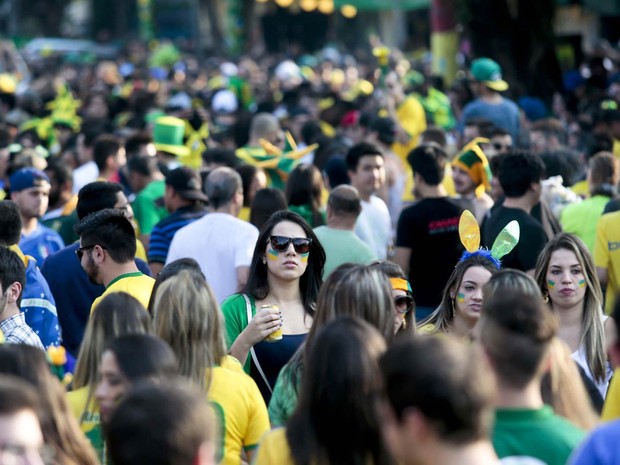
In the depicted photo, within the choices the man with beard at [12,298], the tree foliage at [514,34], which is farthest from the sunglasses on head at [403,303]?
the tree foliage at [514,34]

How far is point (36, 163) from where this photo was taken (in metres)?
11.0

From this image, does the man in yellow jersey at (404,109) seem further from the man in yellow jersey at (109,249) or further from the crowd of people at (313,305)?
the man in yellow jersey at (109,249)

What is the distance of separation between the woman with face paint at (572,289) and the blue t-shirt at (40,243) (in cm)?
352

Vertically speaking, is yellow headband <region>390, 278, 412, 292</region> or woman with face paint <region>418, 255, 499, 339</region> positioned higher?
yellow headband <region>390, 278, 412, 292</region>

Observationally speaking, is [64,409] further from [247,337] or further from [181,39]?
[181,39]

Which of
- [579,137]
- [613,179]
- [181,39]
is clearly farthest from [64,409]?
[181,39]

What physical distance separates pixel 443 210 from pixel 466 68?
1159 cm

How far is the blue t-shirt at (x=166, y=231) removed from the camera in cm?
891

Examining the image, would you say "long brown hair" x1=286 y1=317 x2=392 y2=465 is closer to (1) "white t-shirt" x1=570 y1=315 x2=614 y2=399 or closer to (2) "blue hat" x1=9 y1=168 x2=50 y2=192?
(1) "white t-shirt" x1=570 y1=315 x2=614 y2=399

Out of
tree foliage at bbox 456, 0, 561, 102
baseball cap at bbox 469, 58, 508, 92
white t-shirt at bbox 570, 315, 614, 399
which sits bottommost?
white t-shirt at bbox 570, 315, 614, 399

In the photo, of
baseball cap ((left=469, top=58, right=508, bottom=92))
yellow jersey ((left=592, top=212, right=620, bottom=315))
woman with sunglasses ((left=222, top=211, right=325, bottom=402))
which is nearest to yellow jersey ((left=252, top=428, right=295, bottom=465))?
woman with sunglasses ((left=222, top=211, right=325, bottom=402))

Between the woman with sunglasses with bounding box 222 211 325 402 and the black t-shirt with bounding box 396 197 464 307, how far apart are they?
83.4 inches

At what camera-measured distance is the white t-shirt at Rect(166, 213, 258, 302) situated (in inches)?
320

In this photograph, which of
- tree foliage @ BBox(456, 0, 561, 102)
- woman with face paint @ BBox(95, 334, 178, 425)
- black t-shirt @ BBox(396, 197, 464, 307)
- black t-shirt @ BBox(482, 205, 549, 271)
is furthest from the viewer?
tree foliage @ BBox(456, 0, 561, 102)
